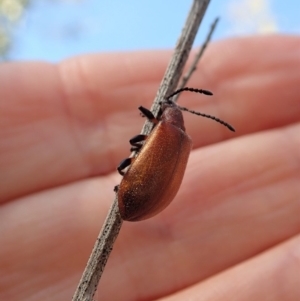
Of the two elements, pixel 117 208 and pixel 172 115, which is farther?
pixel 172 115

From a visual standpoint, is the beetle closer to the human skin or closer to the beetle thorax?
the beetle thorax

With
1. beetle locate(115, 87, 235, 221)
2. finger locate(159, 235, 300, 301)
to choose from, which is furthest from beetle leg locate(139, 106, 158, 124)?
finger locate(159, 235, 300, 301)

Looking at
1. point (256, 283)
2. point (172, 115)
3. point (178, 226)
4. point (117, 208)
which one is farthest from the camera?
point (178, 226)

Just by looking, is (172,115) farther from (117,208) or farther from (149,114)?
(117,208)

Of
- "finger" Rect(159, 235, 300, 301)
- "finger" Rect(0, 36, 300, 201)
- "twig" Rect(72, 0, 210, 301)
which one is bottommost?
"finger" Rect(159, 235, 300, 301)

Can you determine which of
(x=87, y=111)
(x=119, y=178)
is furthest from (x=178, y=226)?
(x=87, y=111)

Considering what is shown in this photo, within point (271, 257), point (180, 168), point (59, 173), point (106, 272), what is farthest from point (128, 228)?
point (180, 168)

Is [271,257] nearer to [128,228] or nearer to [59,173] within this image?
[128,228]
